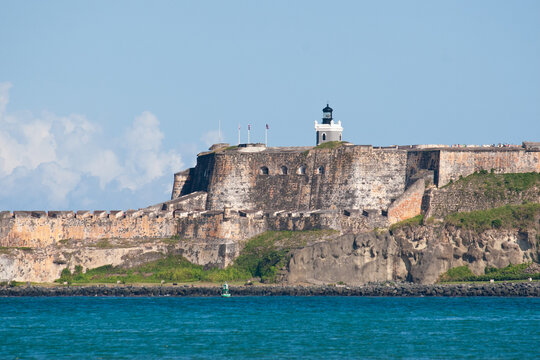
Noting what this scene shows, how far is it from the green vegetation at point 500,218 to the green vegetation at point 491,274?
2.22 meters

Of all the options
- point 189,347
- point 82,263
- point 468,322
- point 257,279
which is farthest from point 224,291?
point 189,347

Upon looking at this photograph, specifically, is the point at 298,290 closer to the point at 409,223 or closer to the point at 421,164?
the point at 409,223

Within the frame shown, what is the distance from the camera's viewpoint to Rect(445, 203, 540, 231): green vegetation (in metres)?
70.1

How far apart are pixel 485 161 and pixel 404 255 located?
8.80 meters

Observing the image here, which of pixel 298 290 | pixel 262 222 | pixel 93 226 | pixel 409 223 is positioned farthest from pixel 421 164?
pixel 93 226

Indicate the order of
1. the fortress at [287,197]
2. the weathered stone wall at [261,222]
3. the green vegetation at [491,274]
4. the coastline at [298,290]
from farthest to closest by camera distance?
the fortress at [287,197] < the weathered stone wall at [261,222] < the green vegetation at [491,274] < the coastline at [298,290]

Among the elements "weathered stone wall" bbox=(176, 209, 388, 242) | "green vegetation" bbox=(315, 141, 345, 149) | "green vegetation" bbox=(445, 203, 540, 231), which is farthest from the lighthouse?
"green vegetation" bbox=(445, 203, 540, 231)

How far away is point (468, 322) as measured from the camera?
56875 millimetres

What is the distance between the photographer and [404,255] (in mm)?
70750

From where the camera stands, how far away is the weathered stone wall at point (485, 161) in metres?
75.2

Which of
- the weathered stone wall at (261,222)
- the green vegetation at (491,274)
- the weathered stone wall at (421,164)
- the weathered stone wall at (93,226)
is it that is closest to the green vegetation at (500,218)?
the green vegetation at (491,274)

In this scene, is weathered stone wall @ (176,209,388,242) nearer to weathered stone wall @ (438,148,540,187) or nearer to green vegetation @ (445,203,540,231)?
green vegetation @ (445,203,540,231)

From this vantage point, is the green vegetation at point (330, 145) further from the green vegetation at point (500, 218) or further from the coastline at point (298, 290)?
the coastline at point (298, 290)

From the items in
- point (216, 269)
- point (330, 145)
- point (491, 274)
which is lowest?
point (216, 269)
